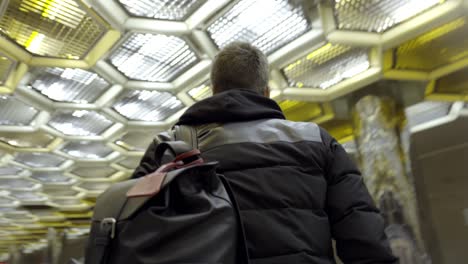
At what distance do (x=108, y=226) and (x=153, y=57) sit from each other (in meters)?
4.45

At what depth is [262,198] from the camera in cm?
117

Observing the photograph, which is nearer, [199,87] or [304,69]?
[304,69]

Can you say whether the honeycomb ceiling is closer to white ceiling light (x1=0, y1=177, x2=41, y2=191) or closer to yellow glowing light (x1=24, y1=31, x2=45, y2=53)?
yellow glowing light (x1=24, y1=31, x2=45, y2=53)

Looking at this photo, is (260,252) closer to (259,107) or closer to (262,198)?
(262,198)

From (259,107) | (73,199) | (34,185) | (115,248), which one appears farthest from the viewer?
(73,199)

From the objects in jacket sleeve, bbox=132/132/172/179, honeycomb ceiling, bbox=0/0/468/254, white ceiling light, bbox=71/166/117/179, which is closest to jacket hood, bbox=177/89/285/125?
jacket sleeve, bbox=132/132/172/179

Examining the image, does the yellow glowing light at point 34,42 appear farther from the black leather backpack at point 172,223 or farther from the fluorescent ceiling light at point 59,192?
the fluorescent ceiling light at point 59,192

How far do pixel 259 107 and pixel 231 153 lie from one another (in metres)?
0.20

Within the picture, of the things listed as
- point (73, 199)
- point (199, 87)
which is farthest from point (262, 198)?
point (73, 199)

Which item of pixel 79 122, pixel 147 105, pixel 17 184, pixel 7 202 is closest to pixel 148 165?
pixel 147 105

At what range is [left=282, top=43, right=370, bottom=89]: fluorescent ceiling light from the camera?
5.27 meters

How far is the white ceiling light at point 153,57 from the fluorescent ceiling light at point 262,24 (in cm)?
52

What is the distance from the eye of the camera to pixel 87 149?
29.0ft

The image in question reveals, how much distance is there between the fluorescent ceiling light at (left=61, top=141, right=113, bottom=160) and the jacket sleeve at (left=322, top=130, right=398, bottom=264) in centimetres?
763
